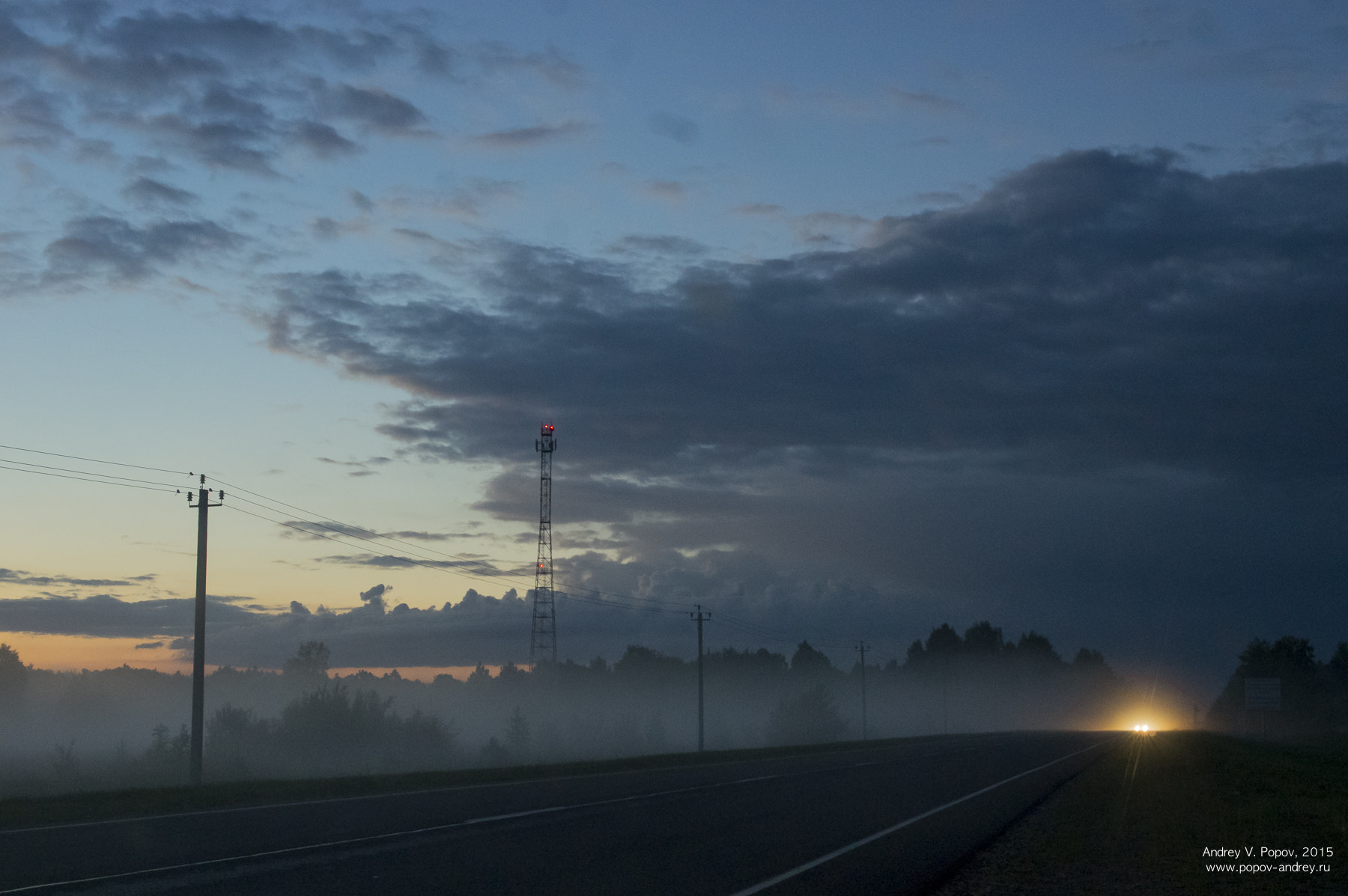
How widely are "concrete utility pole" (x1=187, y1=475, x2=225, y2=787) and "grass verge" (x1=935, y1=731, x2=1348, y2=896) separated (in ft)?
77.8

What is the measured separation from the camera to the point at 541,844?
48.4ft

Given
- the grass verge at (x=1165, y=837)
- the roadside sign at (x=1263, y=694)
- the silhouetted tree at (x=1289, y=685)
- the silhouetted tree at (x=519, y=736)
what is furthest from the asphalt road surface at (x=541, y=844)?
the silhouetted tree at (x=1289, y=685)

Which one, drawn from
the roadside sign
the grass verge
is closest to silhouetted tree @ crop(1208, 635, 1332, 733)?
the roadside sign

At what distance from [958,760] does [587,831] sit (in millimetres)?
28747

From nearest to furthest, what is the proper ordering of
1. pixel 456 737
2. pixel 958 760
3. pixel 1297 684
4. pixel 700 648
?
pixel 958 760 → pixel 700 648 → pixel 456 737 → pixel 1297 684

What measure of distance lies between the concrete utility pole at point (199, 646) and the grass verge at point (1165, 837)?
2371 cm

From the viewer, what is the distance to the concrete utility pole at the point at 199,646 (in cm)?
3162

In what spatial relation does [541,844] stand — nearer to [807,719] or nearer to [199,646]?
[199,646]

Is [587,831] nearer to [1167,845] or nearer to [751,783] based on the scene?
[1167,845]

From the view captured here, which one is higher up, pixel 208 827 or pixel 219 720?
pixel 208 827

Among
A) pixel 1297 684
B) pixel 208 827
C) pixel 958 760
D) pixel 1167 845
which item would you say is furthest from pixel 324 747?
pixel 1297 684

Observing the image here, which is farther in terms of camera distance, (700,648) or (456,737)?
(456,737)

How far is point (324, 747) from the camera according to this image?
308ft

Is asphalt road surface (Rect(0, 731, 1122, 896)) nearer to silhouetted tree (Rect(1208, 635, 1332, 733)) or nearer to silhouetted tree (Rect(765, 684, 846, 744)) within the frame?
silhouetted tree (Rect(765, 684, 846, 744))
